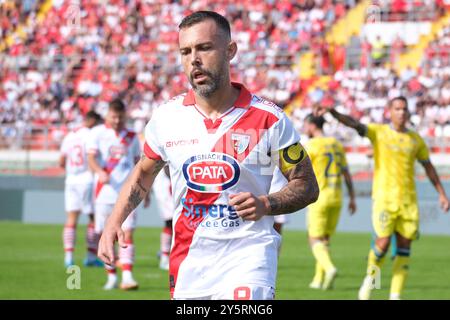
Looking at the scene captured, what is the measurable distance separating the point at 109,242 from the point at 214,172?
715 millimetres

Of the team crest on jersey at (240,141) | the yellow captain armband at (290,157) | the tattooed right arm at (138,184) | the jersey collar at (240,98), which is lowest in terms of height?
the tattooed right arm at (138,184)

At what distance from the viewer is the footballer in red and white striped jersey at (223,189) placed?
5961 millimetres

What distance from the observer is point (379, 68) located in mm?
31578

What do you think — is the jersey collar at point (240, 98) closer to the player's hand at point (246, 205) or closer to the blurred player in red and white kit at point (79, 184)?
the player's hand at point (246, 205)

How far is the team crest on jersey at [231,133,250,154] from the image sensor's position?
597 cm

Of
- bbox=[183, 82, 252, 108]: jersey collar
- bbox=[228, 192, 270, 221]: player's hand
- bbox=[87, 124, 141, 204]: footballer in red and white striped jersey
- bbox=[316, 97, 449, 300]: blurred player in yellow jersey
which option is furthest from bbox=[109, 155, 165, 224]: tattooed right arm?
bbox=[87, 124, 141, 204]: footballer in red and white striped jersey

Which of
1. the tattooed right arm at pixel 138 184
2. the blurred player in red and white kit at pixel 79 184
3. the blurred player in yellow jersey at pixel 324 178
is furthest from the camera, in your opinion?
the blurred player in red and white kit at pixel 79 184

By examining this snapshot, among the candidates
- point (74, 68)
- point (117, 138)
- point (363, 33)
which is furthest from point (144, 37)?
point (117, 138)

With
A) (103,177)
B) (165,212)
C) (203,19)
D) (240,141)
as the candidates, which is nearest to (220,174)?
(240,141)

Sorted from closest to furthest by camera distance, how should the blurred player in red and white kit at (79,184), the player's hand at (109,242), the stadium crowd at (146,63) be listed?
the player's hand at (109,242)
the blurred player in red and white kit at (79,184)
the stadium crowd at (146,63)

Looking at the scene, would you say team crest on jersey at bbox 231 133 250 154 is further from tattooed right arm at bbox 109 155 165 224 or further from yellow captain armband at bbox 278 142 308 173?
tattooed right arm at bbox 109 155 165 224

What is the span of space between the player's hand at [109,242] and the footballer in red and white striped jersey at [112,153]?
8.79m

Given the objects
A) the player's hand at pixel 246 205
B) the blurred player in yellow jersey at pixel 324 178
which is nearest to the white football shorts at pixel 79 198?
the blurred player in yellow jersey at pixel 324 178

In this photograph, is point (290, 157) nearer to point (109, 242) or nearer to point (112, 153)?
point (109, 242)
